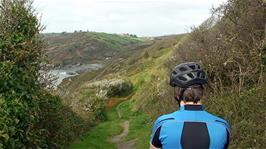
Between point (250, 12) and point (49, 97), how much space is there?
942 centimetres

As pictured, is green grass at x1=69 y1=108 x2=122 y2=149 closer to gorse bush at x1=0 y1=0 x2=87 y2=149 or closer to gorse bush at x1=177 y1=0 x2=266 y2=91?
gorse bush at x1=0 y1=0 x2=87 y2=149

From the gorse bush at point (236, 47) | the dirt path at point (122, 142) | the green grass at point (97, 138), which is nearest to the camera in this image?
the gorse bush at point (236, 47)

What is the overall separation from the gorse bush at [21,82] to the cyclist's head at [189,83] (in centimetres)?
951

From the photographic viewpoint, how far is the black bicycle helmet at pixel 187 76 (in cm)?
405

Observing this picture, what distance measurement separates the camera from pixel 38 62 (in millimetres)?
17484

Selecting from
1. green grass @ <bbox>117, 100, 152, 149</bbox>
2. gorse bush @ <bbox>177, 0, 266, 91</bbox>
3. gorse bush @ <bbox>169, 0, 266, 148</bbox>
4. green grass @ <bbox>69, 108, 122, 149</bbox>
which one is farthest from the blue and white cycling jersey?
green grass @ <bbox>69, 108, 122, 149</bbox>

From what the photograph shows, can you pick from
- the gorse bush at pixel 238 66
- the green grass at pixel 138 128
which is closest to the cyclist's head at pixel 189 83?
the gorse bush at pixel 238 66

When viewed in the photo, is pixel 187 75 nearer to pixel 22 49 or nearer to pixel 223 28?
pixel 22 49

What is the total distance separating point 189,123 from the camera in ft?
13.0

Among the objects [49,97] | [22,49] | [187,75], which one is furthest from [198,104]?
[49,97]

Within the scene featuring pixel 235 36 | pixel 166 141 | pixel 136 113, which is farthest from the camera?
pixel 136 113

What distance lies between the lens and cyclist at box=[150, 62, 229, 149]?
3887 millimetres

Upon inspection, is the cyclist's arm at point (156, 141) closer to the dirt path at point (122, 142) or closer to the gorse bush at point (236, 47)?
the gorse bush at point (236, 47)

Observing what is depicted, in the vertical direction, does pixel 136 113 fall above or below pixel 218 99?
below
